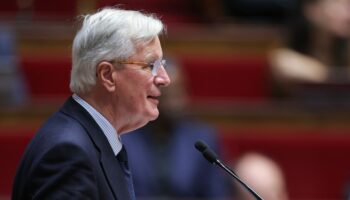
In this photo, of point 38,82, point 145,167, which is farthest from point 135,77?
point 38,82

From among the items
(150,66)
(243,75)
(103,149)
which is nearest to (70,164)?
(103,149)

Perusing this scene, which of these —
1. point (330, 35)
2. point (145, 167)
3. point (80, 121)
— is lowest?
point (145, 167)

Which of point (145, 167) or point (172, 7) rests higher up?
point (172, 7)

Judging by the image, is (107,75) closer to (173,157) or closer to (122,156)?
(122,156)

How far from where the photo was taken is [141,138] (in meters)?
2.56

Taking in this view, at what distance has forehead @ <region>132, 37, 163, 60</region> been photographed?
1.37 metres

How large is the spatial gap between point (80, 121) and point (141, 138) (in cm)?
124

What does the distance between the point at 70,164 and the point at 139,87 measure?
0.65 ft

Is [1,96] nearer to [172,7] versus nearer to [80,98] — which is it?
[172,7]

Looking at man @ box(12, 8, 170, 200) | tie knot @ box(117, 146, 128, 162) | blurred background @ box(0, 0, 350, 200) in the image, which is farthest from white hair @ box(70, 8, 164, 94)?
blurred background @ box(0, 0, 350, 200)

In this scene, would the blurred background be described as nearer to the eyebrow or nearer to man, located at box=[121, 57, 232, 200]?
man, located at box=[121, 57, 232, 200]

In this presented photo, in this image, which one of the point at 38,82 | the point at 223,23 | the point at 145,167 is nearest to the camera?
the point at 145,167

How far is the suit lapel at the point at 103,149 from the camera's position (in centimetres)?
132

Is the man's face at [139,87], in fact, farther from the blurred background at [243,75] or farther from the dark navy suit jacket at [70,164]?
the blurred background at [243,75]
